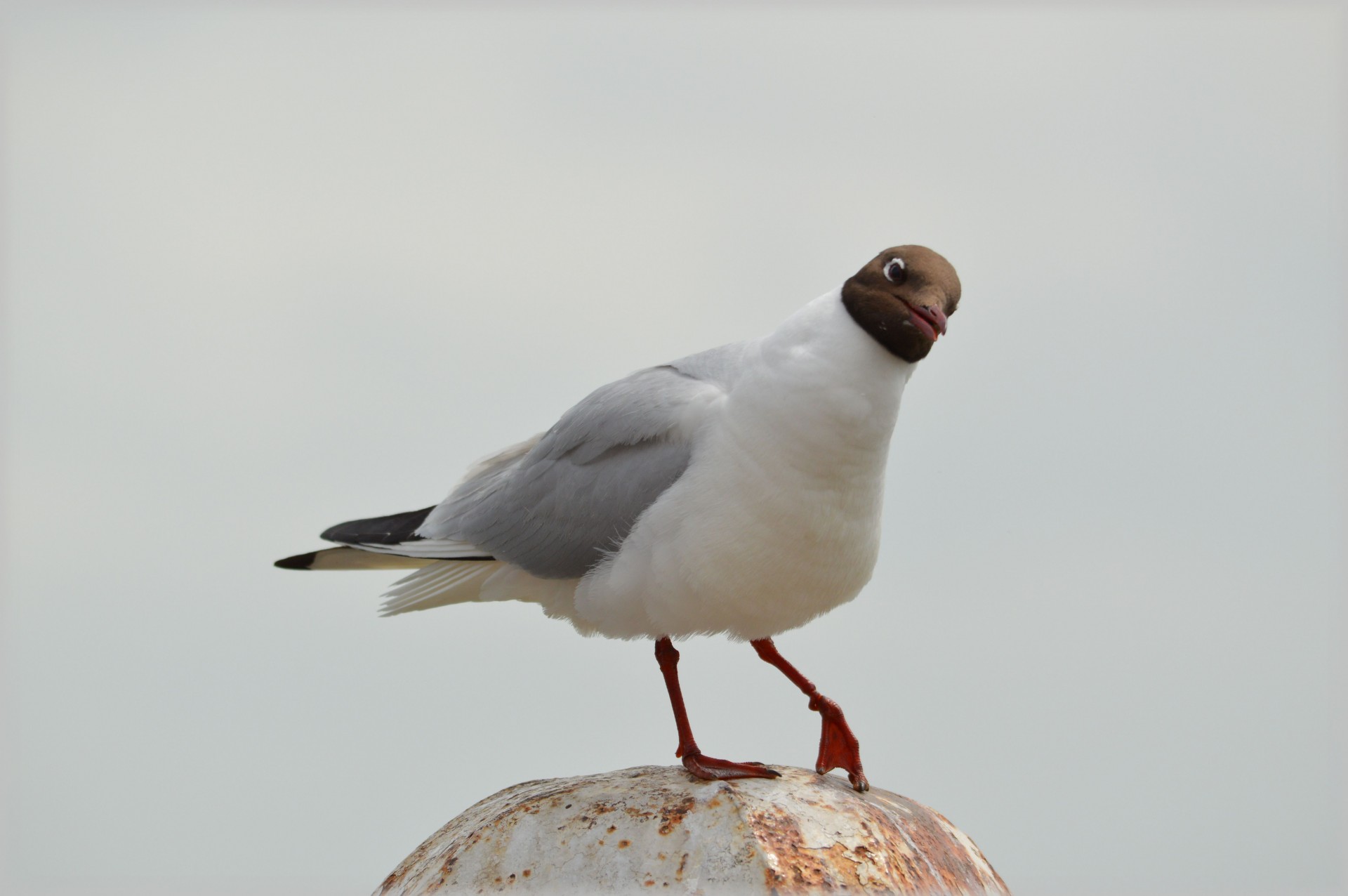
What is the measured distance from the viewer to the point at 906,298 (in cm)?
534

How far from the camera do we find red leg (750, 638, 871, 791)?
20.7 ft

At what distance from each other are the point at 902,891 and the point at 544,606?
2.40 meters

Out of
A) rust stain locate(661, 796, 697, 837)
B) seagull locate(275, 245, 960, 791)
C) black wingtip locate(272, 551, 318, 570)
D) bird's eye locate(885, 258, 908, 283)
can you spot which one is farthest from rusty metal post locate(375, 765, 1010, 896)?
bird's eye locate(885, 258, 908, 283)

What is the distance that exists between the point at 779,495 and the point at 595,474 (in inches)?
42.4

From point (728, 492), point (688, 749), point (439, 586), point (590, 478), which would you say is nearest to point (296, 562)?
point (439, 586)

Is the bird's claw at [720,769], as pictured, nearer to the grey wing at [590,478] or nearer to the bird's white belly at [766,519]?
the bird's white belly at [766,519]

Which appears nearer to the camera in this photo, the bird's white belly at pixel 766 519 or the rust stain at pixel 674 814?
the rust stain at pixel 674 814

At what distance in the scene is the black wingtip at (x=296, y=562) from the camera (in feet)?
23.8

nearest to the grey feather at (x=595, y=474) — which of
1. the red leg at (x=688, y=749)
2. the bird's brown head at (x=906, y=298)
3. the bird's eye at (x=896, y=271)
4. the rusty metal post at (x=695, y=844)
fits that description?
the red leg at (x=688, y=749)

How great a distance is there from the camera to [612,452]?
6.16 meters

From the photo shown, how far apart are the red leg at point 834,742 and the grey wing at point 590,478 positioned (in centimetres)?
149

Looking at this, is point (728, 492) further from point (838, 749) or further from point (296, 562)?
point (296, 562)

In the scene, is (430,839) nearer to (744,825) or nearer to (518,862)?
(518,862)

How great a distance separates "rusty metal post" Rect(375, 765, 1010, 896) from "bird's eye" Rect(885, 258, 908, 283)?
2.37 m
